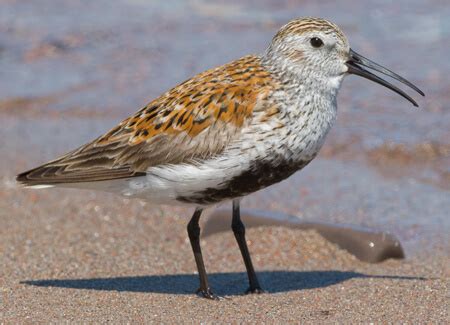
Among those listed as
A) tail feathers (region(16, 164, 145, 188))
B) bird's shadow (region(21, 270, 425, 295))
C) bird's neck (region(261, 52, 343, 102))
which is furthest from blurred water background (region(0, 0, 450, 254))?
tail feathers (region(16, 164, 145, 188))

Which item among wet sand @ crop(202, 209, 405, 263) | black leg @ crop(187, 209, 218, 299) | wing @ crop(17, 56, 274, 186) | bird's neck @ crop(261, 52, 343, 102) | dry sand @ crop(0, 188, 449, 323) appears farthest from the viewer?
wet sand @ crop(202, 209, 405, 263)

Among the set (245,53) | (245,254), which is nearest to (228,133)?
(245,254)

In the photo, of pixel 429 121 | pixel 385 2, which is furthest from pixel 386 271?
pixel 385 2

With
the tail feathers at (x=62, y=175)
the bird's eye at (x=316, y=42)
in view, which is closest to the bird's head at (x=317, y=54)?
the bird's eye at (x=316, y=42)

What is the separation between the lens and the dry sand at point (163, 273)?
7109 millimetres

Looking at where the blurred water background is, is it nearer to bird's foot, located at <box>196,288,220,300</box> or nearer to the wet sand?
the wet sand

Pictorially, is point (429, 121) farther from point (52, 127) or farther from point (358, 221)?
point (52, 127)

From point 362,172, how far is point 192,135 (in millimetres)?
4298

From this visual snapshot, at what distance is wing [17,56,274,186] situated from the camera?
7.27m

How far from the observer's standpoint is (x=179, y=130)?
738 cm

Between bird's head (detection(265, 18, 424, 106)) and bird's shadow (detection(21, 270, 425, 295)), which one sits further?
bird's shadow (detection(21, 270, 425, 295))

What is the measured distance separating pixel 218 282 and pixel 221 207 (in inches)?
73.7

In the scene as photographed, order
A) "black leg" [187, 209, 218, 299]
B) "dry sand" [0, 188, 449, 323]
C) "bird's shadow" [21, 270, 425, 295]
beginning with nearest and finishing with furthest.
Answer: "dry sand" [0, 188, 449, 323] → "black leg" [187, 209, 218, 299] → "bird's shadow" [21, 270, 425, 295]

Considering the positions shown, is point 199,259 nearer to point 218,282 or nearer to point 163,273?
point 218,282
